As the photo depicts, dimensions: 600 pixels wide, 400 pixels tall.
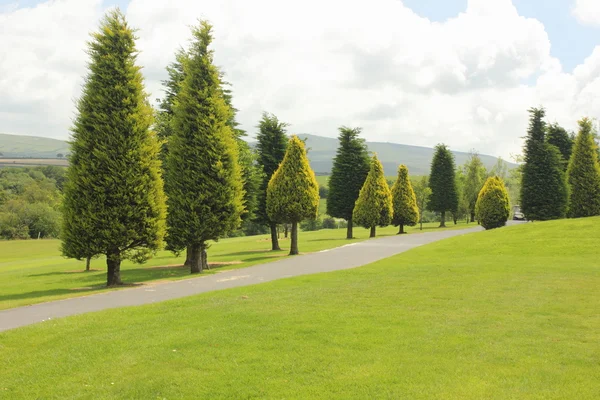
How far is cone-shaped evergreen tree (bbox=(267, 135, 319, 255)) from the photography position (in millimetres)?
31500

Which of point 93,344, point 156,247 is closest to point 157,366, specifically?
point 93,344

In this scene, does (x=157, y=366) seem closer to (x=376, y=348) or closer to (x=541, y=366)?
(x=376, y=348)

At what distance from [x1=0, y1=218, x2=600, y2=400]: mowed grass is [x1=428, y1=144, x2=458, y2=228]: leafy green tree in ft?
180

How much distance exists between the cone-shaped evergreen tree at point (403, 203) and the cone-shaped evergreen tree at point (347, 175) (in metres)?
5.22

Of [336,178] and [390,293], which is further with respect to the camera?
[336,178]

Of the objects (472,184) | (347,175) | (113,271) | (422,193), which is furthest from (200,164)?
(472,184)

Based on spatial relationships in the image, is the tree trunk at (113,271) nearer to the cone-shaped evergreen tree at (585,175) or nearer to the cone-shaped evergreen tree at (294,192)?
the cone-shaped evergreen tree at (294,192)

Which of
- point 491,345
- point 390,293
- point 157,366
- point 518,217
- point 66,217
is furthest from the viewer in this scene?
point 518,217

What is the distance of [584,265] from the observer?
20.0 m

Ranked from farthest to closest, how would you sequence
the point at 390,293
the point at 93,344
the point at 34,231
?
the point at 34,231 → the point at 390,293 → the point at 93,344

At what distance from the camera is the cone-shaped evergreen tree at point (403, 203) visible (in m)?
53.7

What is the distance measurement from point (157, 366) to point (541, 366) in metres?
6.63

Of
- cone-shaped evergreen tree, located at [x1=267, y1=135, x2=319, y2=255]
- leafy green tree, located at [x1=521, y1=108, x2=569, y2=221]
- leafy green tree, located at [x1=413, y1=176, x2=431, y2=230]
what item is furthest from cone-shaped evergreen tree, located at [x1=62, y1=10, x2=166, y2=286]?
leafy green tree, located at [x1=413, y1=176, x2=431, y2=230]

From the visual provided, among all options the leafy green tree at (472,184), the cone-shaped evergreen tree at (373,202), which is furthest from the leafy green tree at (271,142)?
the leafy green tree at (472,184)
